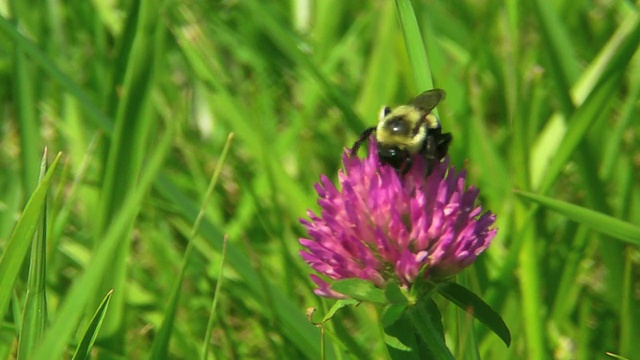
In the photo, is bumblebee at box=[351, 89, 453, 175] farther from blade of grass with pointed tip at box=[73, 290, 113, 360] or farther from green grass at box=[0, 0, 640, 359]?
blade of grass with pointed tip at box=[73, 290, 113, 360]

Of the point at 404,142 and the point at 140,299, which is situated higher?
the point at 404,142

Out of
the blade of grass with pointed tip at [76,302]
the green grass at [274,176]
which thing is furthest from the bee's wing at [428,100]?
the blade of grass with pointed tip at [76,302]

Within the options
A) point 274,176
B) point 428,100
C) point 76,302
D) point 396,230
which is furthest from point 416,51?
point 274,176

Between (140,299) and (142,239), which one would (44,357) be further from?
(142,239)

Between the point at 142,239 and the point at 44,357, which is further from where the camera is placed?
the point at 142,239

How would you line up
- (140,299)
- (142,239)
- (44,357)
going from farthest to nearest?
1. (142,239)
2. (140,299)
3. (44,357)

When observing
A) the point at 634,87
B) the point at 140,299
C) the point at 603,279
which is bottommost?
the point at 603,279

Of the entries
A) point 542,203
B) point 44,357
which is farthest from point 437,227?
point 44,357
